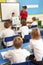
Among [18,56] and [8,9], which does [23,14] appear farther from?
[18,56]

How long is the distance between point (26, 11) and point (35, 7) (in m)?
1.08

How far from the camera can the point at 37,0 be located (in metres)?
10.1

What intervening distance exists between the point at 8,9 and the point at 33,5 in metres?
1.66

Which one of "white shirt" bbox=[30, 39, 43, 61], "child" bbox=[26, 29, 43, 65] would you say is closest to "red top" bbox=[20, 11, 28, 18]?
"child" bbox=[26, 29, 43, 65]

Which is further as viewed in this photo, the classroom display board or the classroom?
the classroom display board

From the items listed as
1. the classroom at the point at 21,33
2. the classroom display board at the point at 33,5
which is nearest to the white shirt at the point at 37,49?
the classroom at the point at 21,33

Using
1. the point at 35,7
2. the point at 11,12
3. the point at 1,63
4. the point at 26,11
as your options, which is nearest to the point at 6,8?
the point at 11,12

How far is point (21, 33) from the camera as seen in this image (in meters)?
6.03

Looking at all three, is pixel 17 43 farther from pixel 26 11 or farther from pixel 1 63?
pixel 26 11

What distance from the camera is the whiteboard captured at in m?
8.98

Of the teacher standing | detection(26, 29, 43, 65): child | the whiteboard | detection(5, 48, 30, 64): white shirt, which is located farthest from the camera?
the teacher standing

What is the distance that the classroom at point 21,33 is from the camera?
3.19 m

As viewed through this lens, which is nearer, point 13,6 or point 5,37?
point 5,37

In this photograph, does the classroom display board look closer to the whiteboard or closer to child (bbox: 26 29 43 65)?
the whiteboard
